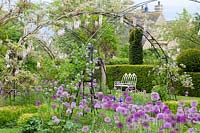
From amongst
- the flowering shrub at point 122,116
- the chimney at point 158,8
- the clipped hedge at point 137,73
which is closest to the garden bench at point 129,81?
the clipped hedge at point 137,73

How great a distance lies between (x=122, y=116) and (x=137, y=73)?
10818 millimetres

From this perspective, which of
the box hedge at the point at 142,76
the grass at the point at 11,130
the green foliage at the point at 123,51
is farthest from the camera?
the green foliage at the point at 123,51

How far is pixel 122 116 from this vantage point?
5.68 m

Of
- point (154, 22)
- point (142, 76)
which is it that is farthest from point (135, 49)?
point (154, 22)

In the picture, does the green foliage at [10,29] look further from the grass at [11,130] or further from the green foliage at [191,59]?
the green foliage at [191,59]

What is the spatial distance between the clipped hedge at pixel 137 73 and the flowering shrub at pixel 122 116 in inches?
310

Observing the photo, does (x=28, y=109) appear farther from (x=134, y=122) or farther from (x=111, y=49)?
(x=111, y=49)

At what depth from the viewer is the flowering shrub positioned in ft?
12.1

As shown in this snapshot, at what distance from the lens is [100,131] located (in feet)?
17.9

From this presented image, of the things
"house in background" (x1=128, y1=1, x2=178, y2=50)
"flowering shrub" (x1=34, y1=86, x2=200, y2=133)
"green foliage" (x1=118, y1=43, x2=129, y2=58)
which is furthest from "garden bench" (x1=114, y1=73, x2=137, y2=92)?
"green foliage" (x1=118, y1=43, x2=129, y2=58)

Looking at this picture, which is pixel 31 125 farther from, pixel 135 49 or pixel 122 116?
pixel 135 49

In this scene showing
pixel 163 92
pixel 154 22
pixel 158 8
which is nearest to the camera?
pixel 163 92

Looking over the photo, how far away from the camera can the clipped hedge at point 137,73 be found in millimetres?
15734

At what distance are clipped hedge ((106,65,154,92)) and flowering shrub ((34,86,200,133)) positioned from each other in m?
7.87
